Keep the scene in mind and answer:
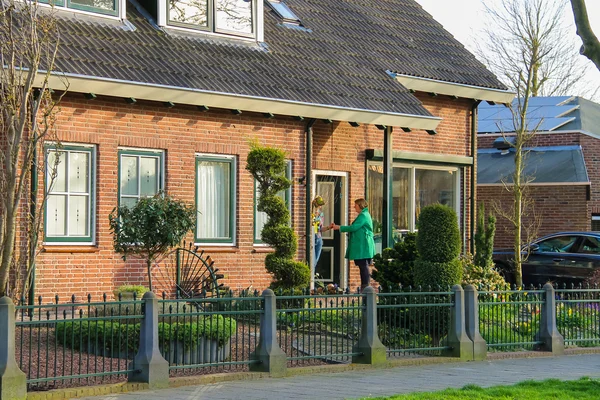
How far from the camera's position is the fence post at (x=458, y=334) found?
14898 millimetres

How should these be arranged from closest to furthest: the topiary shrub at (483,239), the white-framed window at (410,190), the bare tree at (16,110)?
1. the bare tree at (16,110)
2. the white-framed window at (410,190)
3. the topiary shrub at (483,239)

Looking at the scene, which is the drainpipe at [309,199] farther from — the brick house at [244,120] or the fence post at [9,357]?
the fence post at [9,357]

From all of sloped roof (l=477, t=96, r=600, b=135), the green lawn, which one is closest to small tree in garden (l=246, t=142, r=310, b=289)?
the green lawn

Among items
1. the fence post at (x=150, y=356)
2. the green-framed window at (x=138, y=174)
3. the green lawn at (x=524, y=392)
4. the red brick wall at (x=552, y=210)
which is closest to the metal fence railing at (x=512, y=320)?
the green lawn at (x=524, y=392)

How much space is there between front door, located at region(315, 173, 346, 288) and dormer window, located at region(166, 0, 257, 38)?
3.38 m

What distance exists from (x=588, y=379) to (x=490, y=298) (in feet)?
15.3

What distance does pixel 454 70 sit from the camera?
79.9 feet

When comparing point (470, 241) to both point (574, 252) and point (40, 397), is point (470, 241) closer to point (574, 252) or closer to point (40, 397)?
point (574, 252)

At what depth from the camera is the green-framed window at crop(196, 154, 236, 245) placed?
19.4 m

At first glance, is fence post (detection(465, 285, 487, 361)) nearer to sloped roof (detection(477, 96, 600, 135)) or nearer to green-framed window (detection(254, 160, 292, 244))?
green-framed window (detection(254, 160, 292, 244))

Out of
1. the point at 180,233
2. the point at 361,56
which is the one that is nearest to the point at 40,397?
the point at 180,233

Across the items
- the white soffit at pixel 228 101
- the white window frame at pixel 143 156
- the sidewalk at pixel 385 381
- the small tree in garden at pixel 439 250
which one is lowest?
the sidewalk at pixel 385 381

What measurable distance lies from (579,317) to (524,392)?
6.35 metres

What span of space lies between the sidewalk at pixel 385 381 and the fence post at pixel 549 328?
80cm
